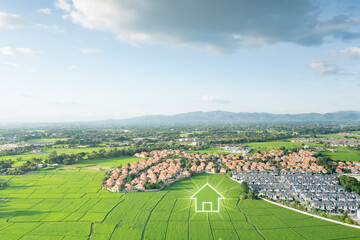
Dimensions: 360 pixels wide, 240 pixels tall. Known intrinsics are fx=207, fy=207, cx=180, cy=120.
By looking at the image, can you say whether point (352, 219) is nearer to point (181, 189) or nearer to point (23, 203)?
point (181, 189)

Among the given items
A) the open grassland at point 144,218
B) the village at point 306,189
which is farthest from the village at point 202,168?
the open grassland at point 144,218

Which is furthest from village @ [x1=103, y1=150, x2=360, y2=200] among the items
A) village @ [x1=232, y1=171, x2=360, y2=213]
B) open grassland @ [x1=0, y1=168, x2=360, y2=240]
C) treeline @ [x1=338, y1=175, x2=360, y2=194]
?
treeline @ [x1=338, y1=175, x2=360, y2=194]

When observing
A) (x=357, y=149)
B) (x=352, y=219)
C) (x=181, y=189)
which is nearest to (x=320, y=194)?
(x=352, y=219)

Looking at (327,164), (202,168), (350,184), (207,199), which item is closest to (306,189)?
(350,184)

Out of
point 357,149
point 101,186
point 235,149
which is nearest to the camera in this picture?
point 101,186

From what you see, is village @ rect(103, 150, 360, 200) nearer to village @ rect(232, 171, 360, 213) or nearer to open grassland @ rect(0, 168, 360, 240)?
village @ rect(232, 171, 360, 213)
